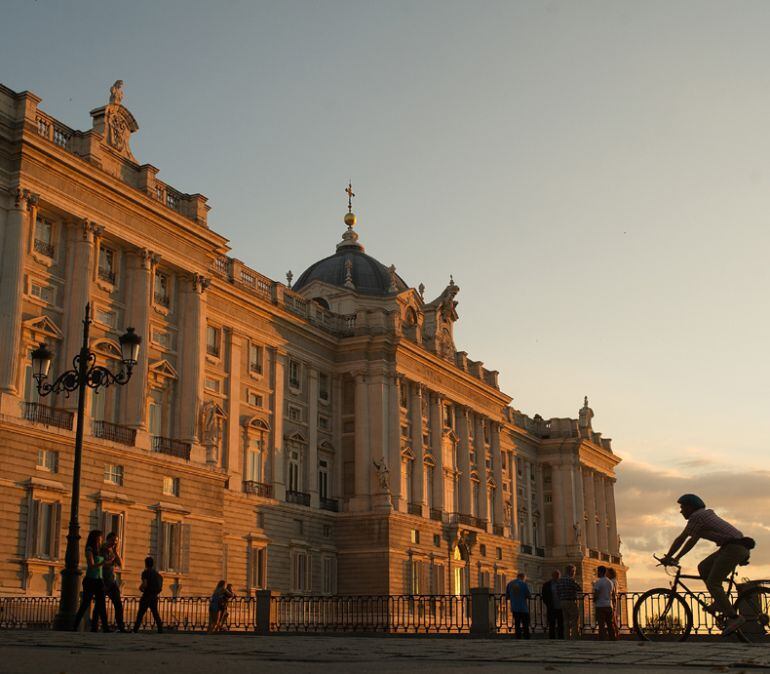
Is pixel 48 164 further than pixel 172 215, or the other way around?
pixel 172 215

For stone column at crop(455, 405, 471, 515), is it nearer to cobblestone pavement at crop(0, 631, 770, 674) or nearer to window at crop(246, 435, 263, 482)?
window at crop(246, 435, 263, 482)

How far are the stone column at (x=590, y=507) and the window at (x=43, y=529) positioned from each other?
205 ft

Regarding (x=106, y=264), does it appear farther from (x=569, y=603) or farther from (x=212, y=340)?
(x=569, y=603)

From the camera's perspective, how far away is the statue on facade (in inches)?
2146

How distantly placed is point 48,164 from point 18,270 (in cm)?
418

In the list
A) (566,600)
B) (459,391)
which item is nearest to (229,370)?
(459,391)

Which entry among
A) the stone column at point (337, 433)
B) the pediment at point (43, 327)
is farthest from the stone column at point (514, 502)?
the pediment at point (43, 327)

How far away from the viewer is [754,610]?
50.6 feet

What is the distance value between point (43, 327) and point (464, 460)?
35.9 metres

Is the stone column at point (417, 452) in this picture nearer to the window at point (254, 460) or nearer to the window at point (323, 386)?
the window at point (323, 386)

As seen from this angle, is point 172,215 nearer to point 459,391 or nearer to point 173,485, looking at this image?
point 173,485

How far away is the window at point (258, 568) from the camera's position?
1854 inches

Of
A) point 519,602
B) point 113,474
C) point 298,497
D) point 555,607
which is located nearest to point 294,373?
point 298,497

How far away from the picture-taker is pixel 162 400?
40.8 metres
